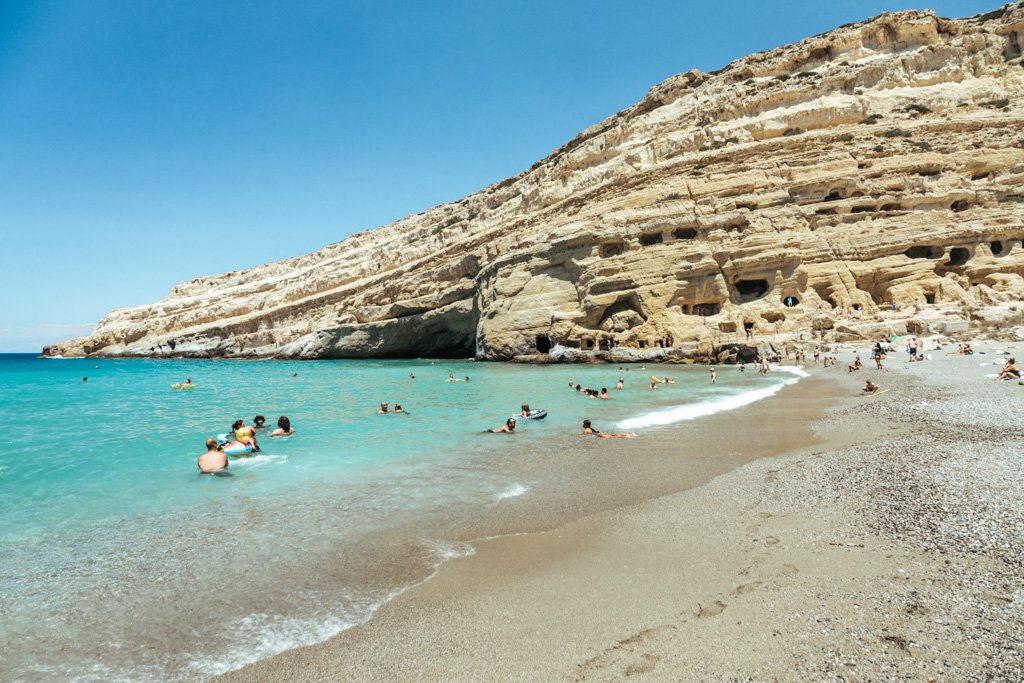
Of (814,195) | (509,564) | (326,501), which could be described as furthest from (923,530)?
(814,195)

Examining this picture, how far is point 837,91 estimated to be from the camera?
36.1 meters

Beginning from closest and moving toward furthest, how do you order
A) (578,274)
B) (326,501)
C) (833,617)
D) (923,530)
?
(833,617)
(923,530)
(326,501)
(578,274)

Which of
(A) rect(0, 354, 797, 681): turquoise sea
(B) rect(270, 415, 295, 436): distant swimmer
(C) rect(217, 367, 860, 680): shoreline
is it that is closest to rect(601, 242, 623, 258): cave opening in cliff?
(A) rect(0, 354, 797, 681): turquoise sea

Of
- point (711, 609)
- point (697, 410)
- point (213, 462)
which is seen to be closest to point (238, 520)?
point (213, 462)

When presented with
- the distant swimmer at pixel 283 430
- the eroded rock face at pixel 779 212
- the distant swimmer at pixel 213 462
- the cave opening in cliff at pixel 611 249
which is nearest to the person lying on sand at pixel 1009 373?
the eroded rock face at pixel 779 212

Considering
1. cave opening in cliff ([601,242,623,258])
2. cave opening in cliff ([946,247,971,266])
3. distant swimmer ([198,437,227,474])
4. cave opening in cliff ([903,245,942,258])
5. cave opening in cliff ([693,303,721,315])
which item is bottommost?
distant swimmer ([198,437,227,474])

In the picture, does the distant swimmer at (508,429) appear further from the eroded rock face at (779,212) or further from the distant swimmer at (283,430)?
the eroded rock face at (779,212)

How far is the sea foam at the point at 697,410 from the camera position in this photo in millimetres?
13148

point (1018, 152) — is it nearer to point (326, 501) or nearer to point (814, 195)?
point (814, 195)

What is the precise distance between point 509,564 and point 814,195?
33.9 m

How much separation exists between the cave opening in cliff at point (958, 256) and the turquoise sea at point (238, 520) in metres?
21.4

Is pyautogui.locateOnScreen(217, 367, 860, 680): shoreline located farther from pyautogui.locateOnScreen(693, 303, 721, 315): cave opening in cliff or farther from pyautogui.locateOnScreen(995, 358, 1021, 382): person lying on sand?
pyautogui.locateOnScreen(693, 303, 721, 315): cave opening in cliff

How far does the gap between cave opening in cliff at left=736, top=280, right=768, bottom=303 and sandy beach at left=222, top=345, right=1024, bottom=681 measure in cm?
2589

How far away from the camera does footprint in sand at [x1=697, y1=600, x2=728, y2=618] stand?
3953mm
